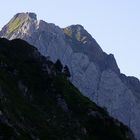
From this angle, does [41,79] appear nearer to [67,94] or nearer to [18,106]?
[67,94]

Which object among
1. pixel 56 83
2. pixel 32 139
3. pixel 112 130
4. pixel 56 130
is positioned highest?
pixel 56 83

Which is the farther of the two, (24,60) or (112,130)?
(24,60)

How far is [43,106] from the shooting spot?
123 m

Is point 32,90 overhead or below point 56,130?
overhead

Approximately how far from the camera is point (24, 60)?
14338 cm

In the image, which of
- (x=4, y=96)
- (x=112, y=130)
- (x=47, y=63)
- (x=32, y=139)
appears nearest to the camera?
(x=32, y=139)

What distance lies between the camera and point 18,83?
12800cm

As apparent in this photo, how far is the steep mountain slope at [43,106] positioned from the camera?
350 feet

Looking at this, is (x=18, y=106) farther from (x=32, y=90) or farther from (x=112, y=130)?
(x=112, y=130)

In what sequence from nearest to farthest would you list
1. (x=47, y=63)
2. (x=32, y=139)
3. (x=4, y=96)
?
(x=32, y=139) < (x=4, y=96) < (x=47, y=63)

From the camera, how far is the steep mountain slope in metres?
107

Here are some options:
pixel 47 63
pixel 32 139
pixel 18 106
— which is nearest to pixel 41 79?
pixel 47 63

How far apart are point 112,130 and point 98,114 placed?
6.37 m

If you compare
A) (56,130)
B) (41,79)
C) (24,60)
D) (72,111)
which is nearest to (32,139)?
(56,130)
